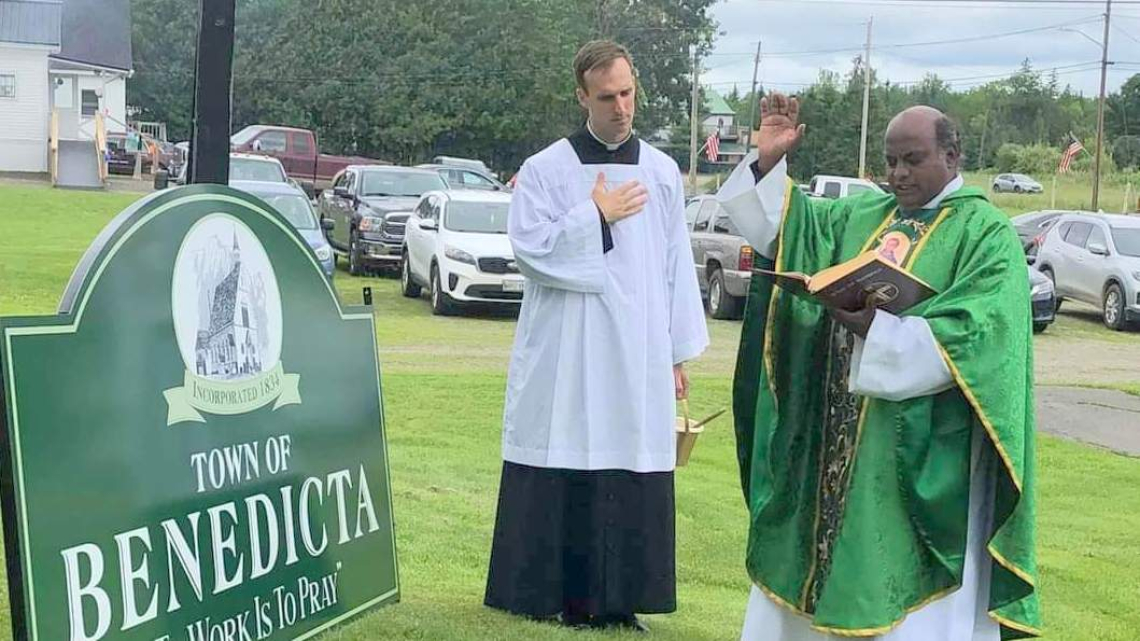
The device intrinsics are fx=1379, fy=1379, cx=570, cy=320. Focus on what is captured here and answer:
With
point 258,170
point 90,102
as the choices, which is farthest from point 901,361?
point 90,102

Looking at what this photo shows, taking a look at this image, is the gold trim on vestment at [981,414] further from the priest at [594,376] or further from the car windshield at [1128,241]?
the car windshield at [1128,241]

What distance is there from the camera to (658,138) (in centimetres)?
6969

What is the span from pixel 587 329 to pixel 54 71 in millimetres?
43303

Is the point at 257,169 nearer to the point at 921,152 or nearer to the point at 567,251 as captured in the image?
the point at 567,251

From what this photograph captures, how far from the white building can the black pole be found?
3399 centimetres

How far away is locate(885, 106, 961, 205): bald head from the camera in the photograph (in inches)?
154

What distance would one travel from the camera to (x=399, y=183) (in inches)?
937

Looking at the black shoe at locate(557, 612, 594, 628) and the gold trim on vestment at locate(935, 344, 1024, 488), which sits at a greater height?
the gold trim on vestment at locate(935, 344, 1024, 488)

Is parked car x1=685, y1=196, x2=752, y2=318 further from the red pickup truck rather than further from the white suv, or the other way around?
A: the red pickup truck

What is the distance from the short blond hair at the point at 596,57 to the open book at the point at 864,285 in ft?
4.05

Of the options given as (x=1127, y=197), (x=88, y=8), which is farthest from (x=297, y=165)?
(x=1127, y=197)

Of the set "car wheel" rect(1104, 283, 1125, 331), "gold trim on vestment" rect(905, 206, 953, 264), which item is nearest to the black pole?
"gold trim on vestment" rect(905, 206, 953, 264)

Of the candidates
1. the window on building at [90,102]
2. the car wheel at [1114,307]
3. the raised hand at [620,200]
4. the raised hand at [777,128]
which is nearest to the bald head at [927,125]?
the raised hand at [777,128]

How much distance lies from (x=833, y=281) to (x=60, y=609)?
211cm
